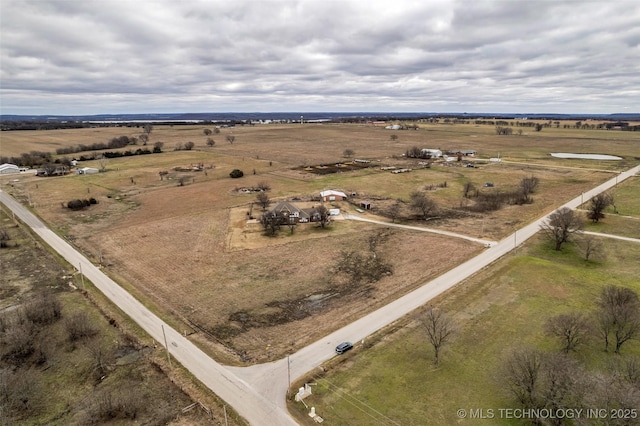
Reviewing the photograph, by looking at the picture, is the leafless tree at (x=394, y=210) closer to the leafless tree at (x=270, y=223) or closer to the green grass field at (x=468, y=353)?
the leafless tree at (x=270, y=223)

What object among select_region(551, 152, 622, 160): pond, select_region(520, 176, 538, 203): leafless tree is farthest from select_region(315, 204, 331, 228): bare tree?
select_region(551, 152, 622, 160): pond

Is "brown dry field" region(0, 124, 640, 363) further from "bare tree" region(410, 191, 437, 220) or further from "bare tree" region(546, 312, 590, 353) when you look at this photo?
"bare tree" region(546, 312, 590, 353)

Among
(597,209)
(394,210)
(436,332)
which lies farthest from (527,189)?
(436,332)

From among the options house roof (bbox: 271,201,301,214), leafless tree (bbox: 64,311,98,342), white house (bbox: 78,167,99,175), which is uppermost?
house roof (bbox: 271,201,301,214)

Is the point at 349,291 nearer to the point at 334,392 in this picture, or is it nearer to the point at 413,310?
the point at 413,310

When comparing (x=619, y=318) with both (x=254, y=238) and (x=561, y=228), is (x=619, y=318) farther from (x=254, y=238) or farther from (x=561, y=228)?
(x=254, y=238)

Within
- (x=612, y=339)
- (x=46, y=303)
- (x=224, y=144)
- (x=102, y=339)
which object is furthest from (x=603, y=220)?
(x=224, y=144)
